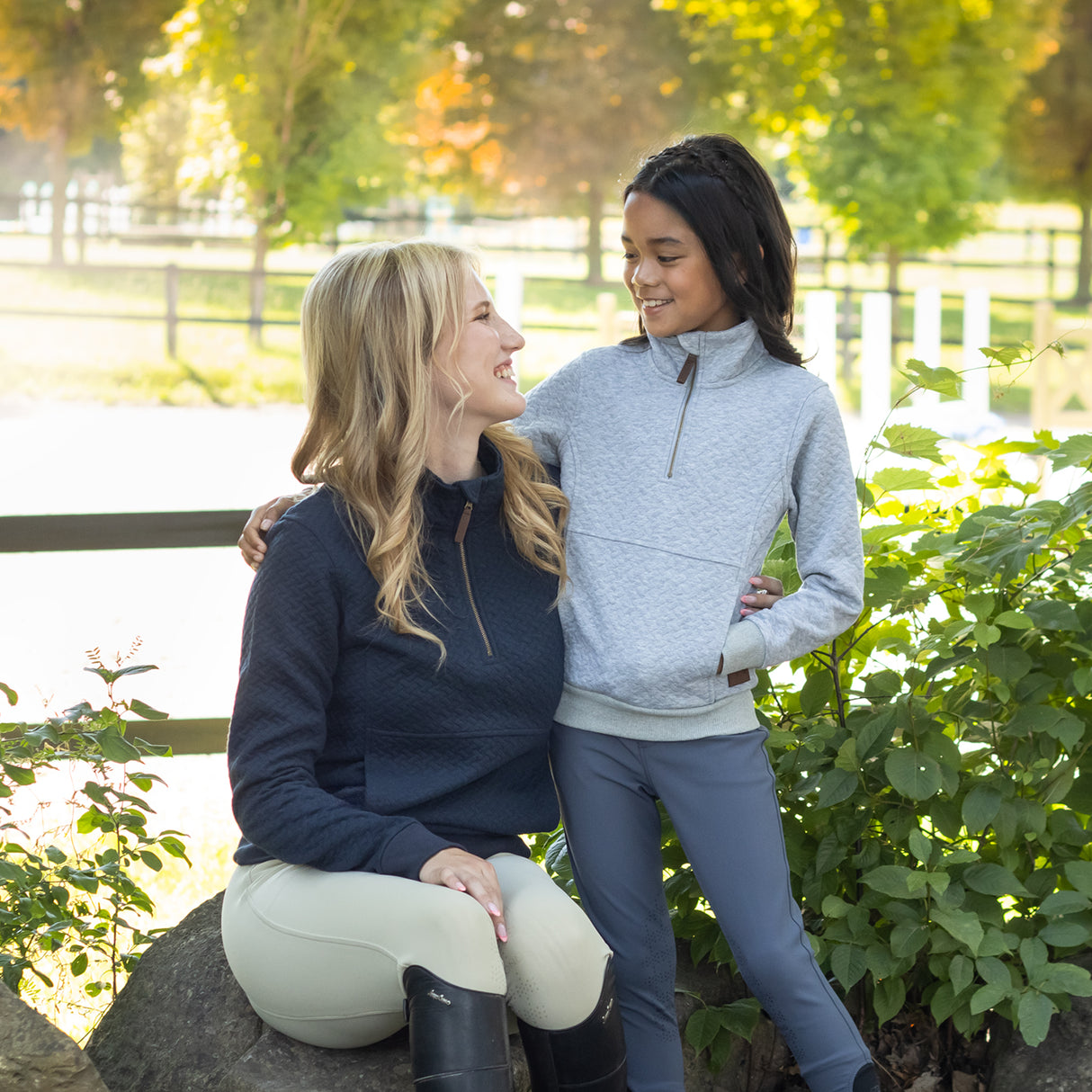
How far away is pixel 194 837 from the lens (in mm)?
2461

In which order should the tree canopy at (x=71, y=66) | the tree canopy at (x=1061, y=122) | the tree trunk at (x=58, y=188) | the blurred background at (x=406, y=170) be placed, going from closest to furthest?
the tree canopy at (x=71, y=66), the tree trunk at (x=58, y=188), the blurred background at (x=406, y=170), the tree canopy at (x=1061, y=122)

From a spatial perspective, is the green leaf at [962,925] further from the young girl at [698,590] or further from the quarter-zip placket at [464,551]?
the quarter-zip placket at [464,551]

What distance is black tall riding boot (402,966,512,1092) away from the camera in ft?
3.35

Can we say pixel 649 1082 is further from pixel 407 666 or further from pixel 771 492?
pixel 771 492

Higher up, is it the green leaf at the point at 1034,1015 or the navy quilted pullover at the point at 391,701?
the navy quilted pullover at the point at 391,701

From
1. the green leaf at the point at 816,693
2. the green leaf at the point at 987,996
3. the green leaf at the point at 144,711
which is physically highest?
the green leaf at the point at 816,693

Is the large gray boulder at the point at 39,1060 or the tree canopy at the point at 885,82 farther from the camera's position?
the tree canopy at the point at 885,82

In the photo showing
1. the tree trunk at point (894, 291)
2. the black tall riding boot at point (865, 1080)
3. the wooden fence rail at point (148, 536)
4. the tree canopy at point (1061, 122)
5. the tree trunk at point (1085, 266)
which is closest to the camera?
the black tall riding boot at point (865, 1080)

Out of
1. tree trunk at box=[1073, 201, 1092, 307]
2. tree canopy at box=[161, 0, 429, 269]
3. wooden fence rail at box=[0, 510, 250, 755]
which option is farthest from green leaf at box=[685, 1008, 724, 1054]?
tree trunk at box=[1073, 201, 1092, 307]

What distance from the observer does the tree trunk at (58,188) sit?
6.19m

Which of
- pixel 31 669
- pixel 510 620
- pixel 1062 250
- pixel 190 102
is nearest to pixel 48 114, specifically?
pixel 190 102

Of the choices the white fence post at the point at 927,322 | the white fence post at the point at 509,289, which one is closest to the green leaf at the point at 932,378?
the white fence post at the point at 509,289

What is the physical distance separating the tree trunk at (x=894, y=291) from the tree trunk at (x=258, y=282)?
4.41m

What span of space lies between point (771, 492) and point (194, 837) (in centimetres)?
166
